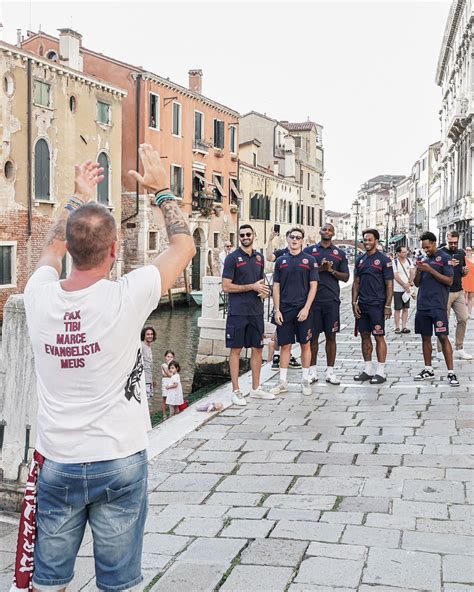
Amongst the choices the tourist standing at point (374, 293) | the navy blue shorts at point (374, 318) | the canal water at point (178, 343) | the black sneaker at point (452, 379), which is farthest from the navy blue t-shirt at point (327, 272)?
the canal water at point (178, 343)

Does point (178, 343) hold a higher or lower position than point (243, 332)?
lower

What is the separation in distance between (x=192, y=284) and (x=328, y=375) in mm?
26930

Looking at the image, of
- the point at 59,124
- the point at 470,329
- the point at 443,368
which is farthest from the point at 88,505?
the point at 59,124

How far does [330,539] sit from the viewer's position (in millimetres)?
3980

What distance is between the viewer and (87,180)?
300 cm

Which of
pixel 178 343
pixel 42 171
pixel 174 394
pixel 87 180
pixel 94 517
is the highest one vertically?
pixel 42 171

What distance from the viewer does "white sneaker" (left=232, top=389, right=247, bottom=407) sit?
24.9 feet

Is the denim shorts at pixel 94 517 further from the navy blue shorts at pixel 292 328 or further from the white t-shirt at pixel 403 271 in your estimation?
the white t-shirt at pixel 403 271

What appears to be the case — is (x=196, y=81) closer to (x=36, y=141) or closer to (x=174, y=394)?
(x=36, y=141)

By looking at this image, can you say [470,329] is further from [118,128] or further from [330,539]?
[118,128]

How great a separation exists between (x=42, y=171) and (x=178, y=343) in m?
7.71

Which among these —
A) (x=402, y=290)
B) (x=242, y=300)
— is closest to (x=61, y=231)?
(x=242, y=300)

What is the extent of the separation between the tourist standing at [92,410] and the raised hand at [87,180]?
437 mm

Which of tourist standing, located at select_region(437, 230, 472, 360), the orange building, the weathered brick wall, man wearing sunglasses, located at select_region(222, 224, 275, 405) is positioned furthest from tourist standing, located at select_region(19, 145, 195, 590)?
the orange building
